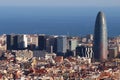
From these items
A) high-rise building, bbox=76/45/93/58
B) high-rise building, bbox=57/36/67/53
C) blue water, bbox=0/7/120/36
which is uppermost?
blue water, bbox=0/7/120/36

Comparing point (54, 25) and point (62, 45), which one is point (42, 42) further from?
point (54, 25)

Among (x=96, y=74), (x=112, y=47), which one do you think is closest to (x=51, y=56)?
(x=112, y=47)

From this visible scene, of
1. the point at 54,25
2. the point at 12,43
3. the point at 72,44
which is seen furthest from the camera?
the point at 54,25

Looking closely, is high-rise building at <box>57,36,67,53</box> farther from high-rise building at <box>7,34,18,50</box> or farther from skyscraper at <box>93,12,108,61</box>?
high-rise building at <box>7,34,18,50</box>

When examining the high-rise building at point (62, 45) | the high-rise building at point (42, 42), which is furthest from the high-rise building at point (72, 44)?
the high-rise building at point (42, 42)

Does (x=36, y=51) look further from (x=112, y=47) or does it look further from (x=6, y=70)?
(x=6, y=70)

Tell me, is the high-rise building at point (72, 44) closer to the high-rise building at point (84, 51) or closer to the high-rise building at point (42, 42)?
the high-rise building at point (84, 51)

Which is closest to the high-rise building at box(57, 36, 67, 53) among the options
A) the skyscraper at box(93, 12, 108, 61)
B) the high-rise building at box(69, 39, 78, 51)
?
the high-rise building at box(69, 39, 78, 51)

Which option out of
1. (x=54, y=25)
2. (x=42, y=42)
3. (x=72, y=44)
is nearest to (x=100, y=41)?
(x=72, y=44)
